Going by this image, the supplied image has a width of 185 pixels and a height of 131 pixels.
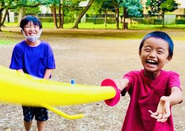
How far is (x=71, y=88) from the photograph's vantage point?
66.6 inches

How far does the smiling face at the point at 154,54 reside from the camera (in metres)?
2.28

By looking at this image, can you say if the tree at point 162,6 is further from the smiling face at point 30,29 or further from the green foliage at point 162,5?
the smiling face at point 30,29

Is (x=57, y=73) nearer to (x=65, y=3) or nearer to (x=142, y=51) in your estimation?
(x=142, y=51)

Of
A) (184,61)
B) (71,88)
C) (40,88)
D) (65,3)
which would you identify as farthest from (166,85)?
(65,3)

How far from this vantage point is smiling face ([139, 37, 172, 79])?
228 cm

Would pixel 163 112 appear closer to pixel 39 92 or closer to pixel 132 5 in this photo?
pixel 39 92

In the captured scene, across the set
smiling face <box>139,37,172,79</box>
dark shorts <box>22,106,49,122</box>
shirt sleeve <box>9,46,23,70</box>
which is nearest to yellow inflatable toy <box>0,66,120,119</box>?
smiling face <box>139,37,172,79</box>

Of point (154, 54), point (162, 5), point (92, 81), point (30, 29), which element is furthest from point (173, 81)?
point (162, 5)

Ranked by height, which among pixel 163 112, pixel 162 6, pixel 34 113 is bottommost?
pixel 34 113

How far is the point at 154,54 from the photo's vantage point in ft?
7.47

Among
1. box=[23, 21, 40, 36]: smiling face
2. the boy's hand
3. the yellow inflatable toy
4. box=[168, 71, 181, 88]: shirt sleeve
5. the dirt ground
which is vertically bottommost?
the dirt ground

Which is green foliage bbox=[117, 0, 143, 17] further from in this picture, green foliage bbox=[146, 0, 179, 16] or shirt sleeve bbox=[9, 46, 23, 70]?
shirt sleeve bbox=[9, 46, 23, 70]

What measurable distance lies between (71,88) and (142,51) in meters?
0.77

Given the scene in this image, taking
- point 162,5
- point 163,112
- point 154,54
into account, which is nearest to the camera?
point 163,112
